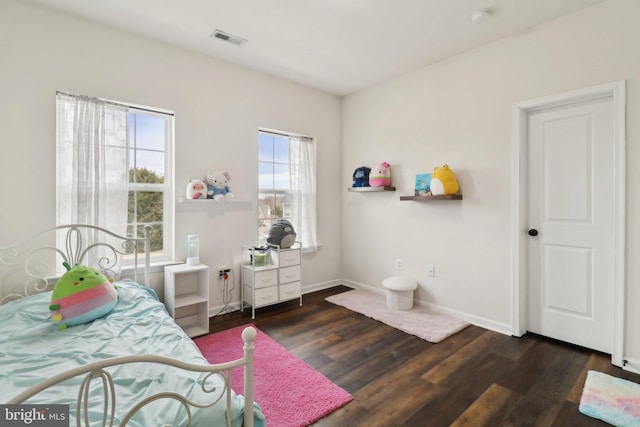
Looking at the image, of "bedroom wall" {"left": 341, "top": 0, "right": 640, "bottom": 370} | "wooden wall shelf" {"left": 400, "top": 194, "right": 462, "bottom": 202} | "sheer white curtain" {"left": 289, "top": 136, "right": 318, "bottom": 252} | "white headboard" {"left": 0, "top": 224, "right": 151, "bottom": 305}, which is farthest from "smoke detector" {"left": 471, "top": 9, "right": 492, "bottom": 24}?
"white headboard" {"left": 0, "top": 224, "right": 151, "bottom": 305}

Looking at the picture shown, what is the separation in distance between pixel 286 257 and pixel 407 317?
142 cm

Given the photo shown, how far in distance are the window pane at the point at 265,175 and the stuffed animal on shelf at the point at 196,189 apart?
2.49 ft

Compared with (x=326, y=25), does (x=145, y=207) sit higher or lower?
lower

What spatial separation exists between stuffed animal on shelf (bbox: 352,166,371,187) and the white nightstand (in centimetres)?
211

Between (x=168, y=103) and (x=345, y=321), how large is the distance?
273 cm

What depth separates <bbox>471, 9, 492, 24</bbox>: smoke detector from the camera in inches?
93.7

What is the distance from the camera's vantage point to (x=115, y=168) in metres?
2.61

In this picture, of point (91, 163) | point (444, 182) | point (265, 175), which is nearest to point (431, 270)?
point (444, 182)

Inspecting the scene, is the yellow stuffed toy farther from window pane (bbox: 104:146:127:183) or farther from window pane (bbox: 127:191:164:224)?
window pane (bbox: 104:146:127:183)

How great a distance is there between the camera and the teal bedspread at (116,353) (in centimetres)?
107

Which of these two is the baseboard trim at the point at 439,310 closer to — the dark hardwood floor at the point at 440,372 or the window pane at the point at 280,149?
the dark hardwood floor at the point at 440,372

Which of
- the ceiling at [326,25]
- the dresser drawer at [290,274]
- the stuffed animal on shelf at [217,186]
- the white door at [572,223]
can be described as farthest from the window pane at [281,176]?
the white door at [572,223]

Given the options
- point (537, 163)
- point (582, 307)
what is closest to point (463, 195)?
point (537, 163)

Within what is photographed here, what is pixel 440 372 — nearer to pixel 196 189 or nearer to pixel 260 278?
pixel 260 278
